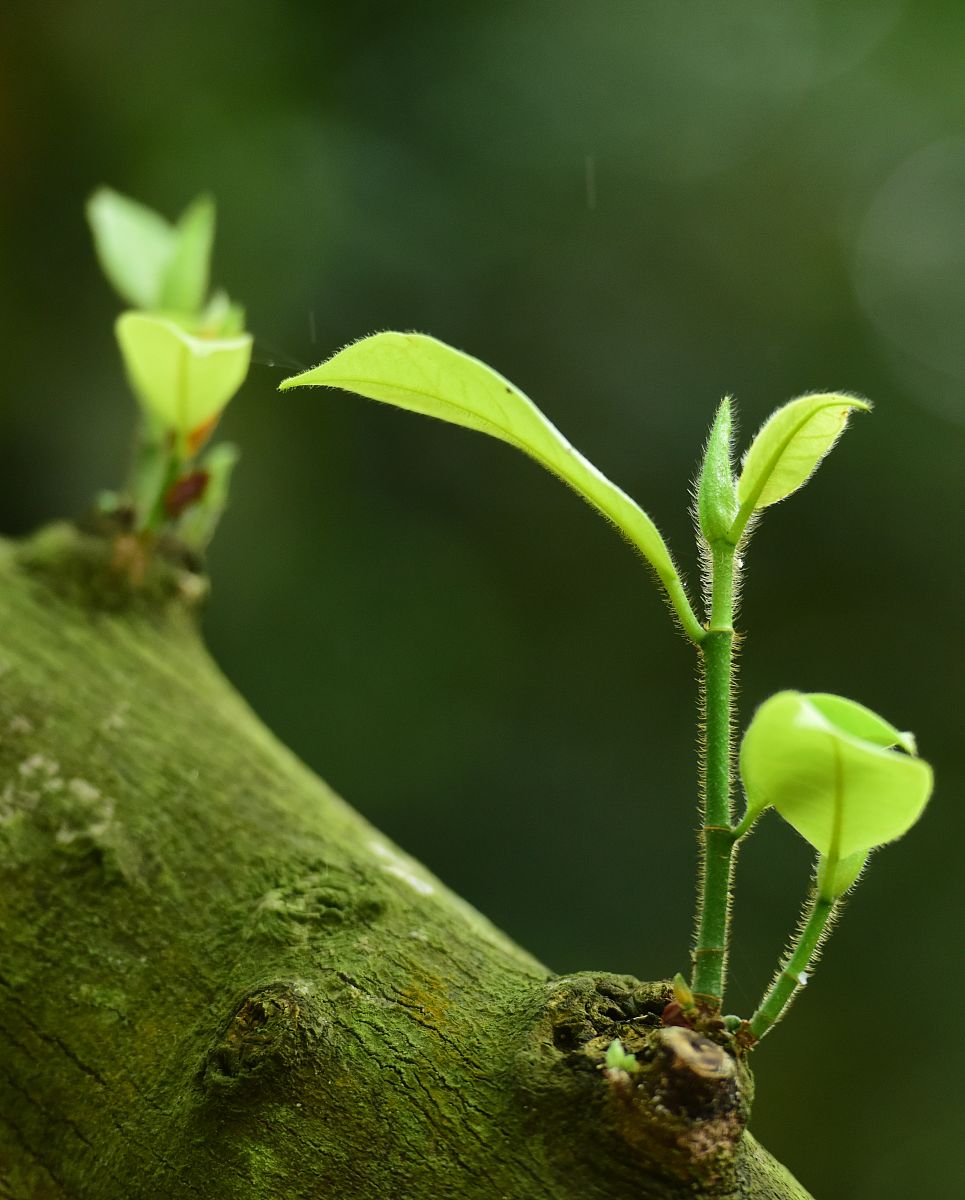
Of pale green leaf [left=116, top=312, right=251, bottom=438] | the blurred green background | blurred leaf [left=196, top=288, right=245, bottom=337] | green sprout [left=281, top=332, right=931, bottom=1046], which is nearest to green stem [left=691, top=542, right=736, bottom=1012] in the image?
green sprout [left=281, top=332, right=931, bottom=1046]

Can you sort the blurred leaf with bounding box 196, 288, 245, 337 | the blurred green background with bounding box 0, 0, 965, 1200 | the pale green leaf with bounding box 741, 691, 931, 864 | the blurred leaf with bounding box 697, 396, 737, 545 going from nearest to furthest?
1. the pale green leaf with bounding box 741, 691, 931, 864
2. the blurred leaf with bounding box 697, 396, 737, 545
3. the blurred leaf with bounding box 196, 288, 245, 337
4. the blurred green background with bounding box 0, 0, 965, 1200

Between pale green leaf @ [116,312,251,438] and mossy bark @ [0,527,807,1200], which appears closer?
mossy bark @ [0,527,807,1200]

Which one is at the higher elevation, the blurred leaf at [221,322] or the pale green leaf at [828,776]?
the blurred leaf at [221,322]

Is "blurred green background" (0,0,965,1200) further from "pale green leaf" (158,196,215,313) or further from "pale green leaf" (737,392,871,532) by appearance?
"pale green leaf" (737,392,871,532)

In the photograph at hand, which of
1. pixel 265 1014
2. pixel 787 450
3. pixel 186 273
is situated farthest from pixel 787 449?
pixel 186 273

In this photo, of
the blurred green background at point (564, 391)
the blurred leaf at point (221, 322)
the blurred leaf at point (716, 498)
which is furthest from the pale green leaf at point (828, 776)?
the blurred green background at point (564, 391)

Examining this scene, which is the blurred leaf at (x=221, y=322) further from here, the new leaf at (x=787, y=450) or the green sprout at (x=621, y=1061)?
the green sprout at (x=621, y=1061)

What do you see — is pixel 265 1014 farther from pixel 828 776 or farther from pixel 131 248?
pixel 131 248
